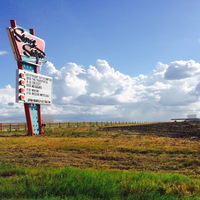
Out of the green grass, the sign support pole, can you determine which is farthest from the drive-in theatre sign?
the green grass

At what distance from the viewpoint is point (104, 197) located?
18.3 ft

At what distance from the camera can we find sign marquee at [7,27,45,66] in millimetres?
24852

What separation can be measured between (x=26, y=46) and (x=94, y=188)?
23300 mm

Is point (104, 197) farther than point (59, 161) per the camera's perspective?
No

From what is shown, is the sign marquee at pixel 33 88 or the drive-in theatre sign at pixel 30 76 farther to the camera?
the drive-in theatre sign at pixel 30 76

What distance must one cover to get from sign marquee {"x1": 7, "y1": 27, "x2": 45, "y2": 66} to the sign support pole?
0.60m

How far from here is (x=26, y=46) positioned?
26219 millimetres

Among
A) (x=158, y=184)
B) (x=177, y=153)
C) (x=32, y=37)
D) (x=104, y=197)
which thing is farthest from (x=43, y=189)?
(x=32, y=37)

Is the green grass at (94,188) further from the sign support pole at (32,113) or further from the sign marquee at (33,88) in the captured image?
the sign support pole at (32,113)

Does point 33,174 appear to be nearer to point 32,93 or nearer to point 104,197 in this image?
point 104,197

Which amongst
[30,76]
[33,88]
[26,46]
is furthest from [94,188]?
[26,46]

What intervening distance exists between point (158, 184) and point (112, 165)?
136 inches

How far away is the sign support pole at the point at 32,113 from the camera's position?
25869mm

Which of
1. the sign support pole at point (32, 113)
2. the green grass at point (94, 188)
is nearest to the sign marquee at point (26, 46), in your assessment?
the sign support pole at point (32, 113)
